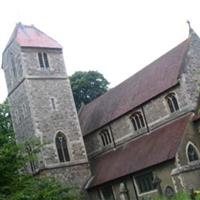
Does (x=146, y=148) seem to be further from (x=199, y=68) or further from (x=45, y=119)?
(x=45, y=119)

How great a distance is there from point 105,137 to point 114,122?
172cm

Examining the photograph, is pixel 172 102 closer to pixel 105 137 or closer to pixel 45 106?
pixel 105 137

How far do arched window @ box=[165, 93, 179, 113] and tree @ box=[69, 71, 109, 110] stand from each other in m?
21.2

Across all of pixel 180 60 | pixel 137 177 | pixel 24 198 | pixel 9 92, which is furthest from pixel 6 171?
pixel 9 92

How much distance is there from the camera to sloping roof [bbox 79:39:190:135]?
94.6ft

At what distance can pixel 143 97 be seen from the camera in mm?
30094

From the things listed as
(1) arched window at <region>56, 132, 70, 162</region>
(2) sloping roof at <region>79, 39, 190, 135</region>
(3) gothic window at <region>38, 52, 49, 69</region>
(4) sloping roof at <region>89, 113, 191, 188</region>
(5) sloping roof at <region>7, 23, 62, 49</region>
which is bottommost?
(4) sloping roof at <region>89, 113, 191, 188</region>

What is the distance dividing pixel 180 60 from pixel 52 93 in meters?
9.77

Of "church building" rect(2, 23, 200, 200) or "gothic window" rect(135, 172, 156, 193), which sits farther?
"gothic window" rect(135, 172, 156, 193)

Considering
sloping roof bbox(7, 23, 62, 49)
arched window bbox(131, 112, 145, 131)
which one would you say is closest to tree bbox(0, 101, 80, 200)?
arched window bbox(131, 112, 145, 131)

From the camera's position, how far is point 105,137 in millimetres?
33375

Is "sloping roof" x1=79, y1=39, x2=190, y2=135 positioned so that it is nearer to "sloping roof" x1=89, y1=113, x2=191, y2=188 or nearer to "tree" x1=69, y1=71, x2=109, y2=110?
"sloping roof" x1=89, y1=113, x2=191, y2=188

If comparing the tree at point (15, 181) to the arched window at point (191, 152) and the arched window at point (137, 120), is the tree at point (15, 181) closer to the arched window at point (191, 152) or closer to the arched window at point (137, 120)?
the arched window at point (191, 152)

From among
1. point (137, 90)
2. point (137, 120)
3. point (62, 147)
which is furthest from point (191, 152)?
point (62, 147)
